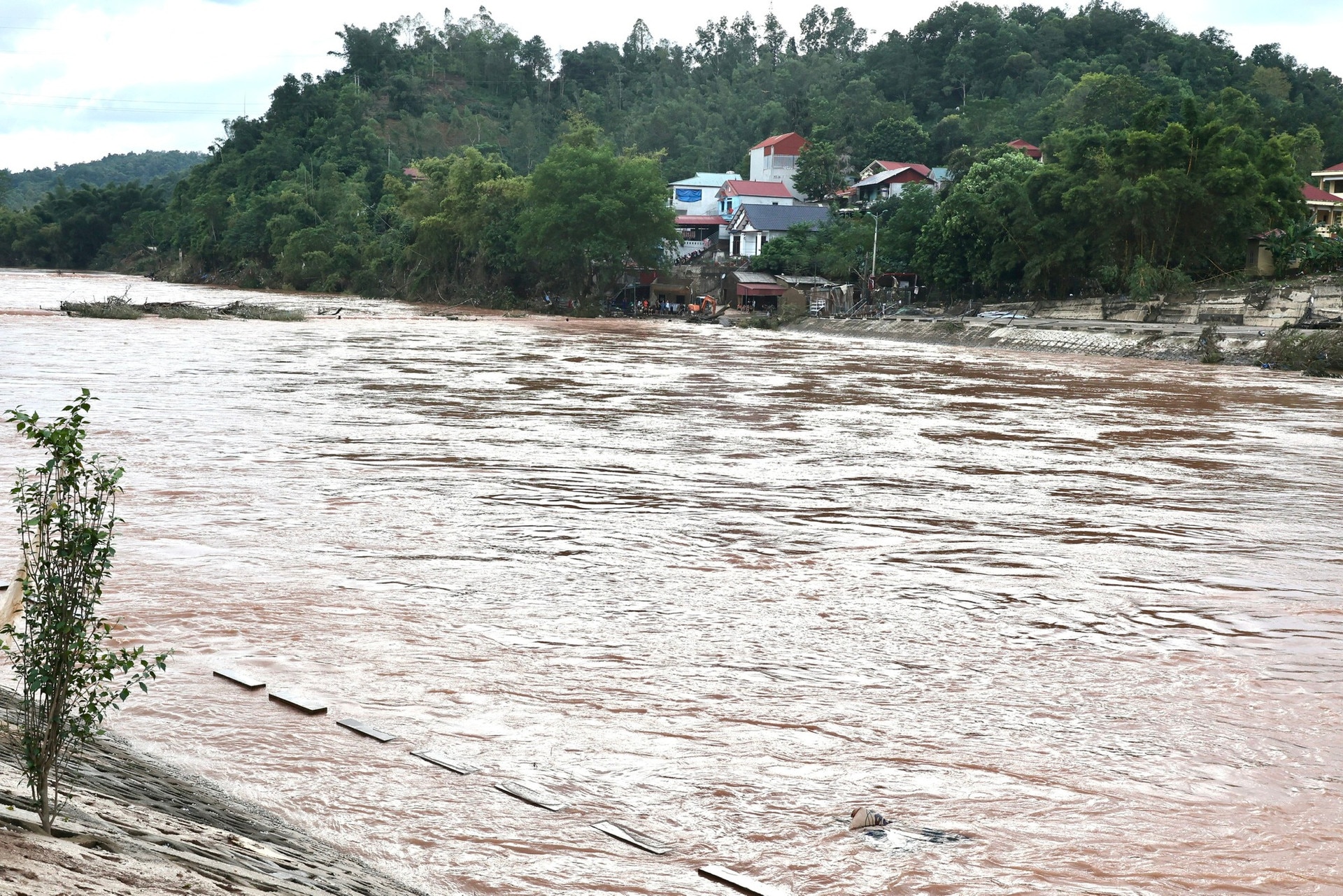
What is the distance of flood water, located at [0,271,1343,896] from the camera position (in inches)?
244

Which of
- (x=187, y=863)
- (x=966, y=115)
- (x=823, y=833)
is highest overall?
(x=966, y=115)

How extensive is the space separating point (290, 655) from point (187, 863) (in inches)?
176

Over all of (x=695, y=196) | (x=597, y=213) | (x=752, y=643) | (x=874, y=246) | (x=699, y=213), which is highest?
(x=695, y=196)

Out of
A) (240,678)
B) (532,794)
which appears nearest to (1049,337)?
(240,678)

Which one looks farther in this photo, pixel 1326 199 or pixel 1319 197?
pixel 1319 197

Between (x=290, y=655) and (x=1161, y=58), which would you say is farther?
(x=1161, y=58)

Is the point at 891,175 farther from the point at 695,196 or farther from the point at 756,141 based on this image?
the point at 756,141

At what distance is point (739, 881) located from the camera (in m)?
5.56

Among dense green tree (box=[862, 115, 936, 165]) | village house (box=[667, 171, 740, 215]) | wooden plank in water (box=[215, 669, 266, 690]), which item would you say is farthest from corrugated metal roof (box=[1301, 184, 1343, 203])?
wooden plank in water (box=[215, 669, 266, 690])

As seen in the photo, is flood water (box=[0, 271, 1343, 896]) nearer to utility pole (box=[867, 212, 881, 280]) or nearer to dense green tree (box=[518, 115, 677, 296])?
utility pole (box=[867, 212, 881, 280])

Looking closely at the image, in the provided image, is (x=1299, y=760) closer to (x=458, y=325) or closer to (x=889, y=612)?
(x=889, y=612)

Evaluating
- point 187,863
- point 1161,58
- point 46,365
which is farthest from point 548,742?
point 1161,58

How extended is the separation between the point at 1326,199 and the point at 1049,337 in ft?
74.6

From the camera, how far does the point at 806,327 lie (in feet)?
206
